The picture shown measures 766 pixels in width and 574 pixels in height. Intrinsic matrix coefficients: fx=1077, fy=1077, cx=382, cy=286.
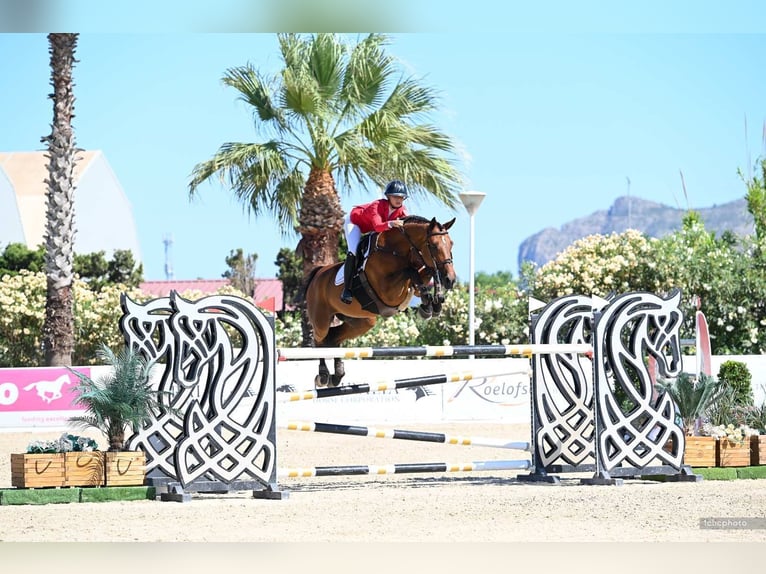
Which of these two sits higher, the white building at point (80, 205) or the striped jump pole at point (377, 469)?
the white building at point (80, 205)

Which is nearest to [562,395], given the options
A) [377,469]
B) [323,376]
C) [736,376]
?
[377,469]

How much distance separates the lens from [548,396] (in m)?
8.72

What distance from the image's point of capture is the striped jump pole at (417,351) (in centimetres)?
736

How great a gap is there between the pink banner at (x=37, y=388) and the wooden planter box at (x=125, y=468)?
7.63 m

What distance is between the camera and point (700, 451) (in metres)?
8.69

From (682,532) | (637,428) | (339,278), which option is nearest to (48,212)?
(339,278)

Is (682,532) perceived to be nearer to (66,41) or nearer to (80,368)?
(80,368)

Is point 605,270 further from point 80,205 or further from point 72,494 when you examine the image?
point 80,205

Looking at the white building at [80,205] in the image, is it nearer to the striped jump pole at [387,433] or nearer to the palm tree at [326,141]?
the palm tree at [326,141]

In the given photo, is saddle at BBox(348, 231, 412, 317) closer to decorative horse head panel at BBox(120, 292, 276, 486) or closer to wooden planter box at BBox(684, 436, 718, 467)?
decorative horse head panel at BBox(120, 292, 276, 486)

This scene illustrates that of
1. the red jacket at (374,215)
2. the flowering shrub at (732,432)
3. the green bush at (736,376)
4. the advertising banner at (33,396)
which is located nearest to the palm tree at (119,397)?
the red jacket at (374,215)

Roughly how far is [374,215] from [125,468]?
2534 mm

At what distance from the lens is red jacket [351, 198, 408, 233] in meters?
7.87

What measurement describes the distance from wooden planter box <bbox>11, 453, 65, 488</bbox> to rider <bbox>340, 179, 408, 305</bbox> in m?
2.32
